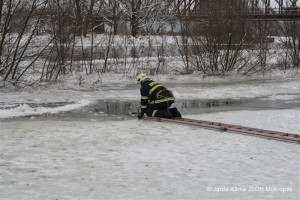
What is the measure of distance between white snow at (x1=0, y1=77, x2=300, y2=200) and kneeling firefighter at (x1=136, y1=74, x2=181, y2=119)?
48cm

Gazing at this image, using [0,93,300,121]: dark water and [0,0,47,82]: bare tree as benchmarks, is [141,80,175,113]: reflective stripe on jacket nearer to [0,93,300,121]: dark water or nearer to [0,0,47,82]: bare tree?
[0,93,300,121]: dark water

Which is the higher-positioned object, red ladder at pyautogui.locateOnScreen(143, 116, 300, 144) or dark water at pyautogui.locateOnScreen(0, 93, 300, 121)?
dark water at pyautogui.locateOnScreen(0, 93, 300, 121)

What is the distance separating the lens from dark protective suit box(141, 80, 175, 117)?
10734 mm

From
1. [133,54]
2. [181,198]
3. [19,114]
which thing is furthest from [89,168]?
[133,54]

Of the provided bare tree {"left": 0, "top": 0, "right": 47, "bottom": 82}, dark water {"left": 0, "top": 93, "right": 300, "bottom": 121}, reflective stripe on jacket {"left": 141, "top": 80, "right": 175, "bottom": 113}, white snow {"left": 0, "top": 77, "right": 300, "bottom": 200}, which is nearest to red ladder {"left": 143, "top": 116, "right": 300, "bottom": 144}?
white snow {"left": 0, "top": 77, "right": 300, "bottom": 200}

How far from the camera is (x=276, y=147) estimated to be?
789cm

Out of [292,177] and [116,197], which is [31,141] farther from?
[292,177]

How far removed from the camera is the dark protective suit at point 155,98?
35.2ft

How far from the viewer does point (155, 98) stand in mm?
10828

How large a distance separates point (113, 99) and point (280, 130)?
23.5ft

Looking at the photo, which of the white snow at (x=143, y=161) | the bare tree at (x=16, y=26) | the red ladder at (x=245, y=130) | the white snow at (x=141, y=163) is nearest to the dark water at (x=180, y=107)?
the white snow at (x=143, y=161)

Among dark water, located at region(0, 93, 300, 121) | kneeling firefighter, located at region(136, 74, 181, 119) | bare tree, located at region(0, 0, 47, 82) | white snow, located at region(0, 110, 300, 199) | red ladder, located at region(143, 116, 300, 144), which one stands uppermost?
bare tree, located at region(0, 0, 47, 82)

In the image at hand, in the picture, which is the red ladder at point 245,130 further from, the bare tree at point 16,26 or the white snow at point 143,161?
the bare tree at point 16,26

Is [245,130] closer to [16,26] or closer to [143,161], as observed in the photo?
[143,161]
